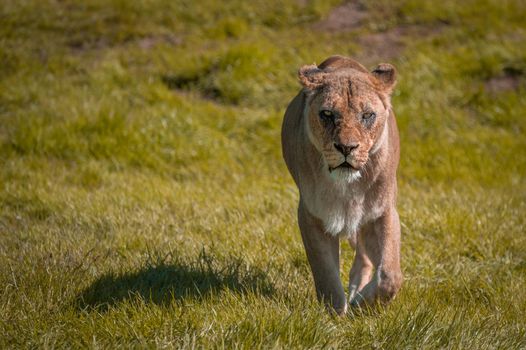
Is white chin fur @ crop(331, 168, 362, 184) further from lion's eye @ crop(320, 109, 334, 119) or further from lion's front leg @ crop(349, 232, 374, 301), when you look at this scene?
lion's front leg @ crop(349, 232, 374, 301)

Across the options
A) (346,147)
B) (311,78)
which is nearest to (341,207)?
(346,147)

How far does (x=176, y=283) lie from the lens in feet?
15.3

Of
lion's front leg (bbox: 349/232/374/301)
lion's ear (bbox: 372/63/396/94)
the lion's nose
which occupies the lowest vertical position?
lion's front leg (bbox: 349/232/374/301)

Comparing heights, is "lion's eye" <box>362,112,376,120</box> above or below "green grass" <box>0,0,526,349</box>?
above

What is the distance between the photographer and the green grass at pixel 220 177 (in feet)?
12.8

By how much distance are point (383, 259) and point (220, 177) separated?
4.19m

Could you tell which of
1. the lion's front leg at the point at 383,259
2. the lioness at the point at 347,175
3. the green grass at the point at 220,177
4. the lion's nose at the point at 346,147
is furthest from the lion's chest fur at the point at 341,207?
the green grass at the point at 220,177

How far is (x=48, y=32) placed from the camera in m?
11.7

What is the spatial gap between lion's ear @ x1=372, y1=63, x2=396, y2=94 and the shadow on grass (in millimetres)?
1463

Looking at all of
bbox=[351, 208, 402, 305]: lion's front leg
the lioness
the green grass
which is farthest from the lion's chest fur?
the green grass

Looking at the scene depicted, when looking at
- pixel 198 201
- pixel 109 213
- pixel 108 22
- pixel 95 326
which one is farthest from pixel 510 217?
pixel 108 22

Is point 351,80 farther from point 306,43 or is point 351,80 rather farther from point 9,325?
point 306,43

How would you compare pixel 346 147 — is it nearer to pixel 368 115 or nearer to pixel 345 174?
pixel 345 174

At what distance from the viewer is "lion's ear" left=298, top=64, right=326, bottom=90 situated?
4.38m
